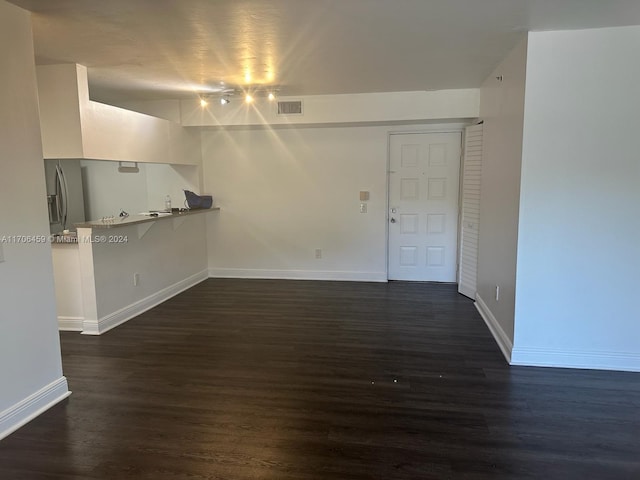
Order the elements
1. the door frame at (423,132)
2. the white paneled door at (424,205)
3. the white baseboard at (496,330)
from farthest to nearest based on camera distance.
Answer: the white paneled door at (424,205)
the door frame at (423,132)
the white baseboard at (496,330)

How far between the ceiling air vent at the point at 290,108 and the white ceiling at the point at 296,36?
32.3 inches

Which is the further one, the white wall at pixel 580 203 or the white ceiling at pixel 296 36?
the white wall at pixel 580 203

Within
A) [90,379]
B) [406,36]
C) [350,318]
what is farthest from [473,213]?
[90,379]

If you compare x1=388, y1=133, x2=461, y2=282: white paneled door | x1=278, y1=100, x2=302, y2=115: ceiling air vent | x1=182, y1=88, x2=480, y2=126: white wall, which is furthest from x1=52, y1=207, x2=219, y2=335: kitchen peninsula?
x1=388, y1=133, x2=461, y2=282: white paneled door

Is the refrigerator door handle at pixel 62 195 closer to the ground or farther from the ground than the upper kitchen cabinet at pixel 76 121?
closer to the ground

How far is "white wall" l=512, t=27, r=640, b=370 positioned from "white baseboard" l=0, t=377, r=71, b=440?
325 cm

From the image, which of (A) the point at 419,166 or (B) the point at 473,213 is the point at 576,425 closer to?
(B) the point at 473,213

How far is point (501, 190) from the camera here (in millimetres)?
3494

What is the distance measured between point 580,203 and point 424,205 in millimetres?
2619

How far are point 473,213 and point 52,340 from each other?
415cm

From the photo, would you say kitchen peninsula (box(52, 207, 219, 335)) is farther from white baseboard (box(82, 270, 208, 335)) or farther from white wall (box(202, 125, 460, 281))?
white wall (box(202, 125, 460, 281))

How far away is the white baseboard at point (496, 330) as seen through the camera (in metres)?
3.17

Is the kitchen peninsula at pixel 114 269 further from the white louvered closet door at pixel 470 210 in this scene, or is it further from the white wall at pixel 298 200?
the white louvered closet door at pixel 470 210

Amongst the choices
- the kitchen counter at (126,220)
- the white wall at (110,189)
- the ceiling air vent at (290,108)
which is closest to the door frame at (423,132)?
the ceiling air vent at (290,108)
